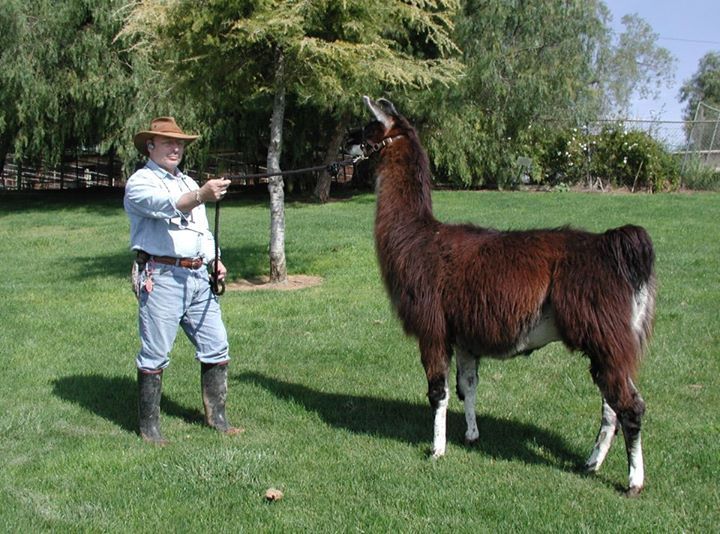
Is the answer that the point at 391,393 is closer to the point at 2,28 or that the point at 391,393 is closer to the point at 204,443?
the point at 204,443

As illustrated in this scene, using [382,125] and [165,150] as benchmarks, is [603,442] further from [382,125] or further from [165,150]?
[165,150]

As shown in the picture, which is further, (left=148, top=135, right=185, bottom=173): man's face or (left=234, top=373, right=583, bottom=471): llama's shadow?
(left=148, top=135, right=185, bottom=173): man's face

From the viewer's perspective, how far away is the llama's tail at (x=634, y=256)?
461 cm

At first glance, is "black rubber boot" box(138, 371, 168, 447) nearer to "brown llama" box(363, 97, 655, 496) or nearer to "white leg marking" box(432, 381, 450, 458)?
"brown llama" box(363, 97, 655, 496)

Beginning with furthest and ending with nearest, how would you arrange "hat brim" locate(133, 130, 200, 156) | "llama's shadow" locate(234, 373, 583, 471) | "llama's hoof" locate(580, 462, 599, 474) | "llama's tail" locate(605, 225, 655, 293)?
"hat brim" locate(133, 130, 200, 156) → "llama's shadow" locate(234, 373, 583, 471) → "llama's hoof" locate(580, 462, 599, 474) → "llama's tail" locate(605, 225, 655, 293)

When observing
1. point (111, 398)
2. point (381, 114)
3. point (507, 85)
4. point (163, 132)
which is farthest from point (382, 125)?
point (507, 85)

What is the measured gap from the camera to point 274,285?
12.1m

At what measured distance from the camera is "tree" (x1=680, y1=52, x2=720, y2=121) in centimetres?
6763

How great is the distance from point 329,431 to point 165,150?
95.5 inches

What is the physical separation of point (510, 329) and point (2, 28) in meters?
22.4

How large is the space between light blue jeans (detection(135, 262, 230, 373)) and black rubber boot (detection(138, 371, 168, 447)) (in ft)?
0.25

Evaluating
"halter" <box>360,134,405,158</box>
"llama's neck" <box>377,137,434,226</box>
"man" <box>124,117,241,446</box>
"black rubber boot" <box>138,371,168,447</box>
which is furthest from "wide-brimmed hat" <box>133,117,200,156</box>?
"black rubber boot" <box>138,371,168,447</box>

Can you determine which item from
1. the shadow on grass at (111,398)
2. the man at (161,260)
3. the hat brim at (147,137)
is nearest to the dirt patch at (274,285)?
the shadow on grass at (111,398)

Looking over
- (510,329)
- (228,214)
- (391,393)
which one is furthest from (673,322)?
(228,214)
